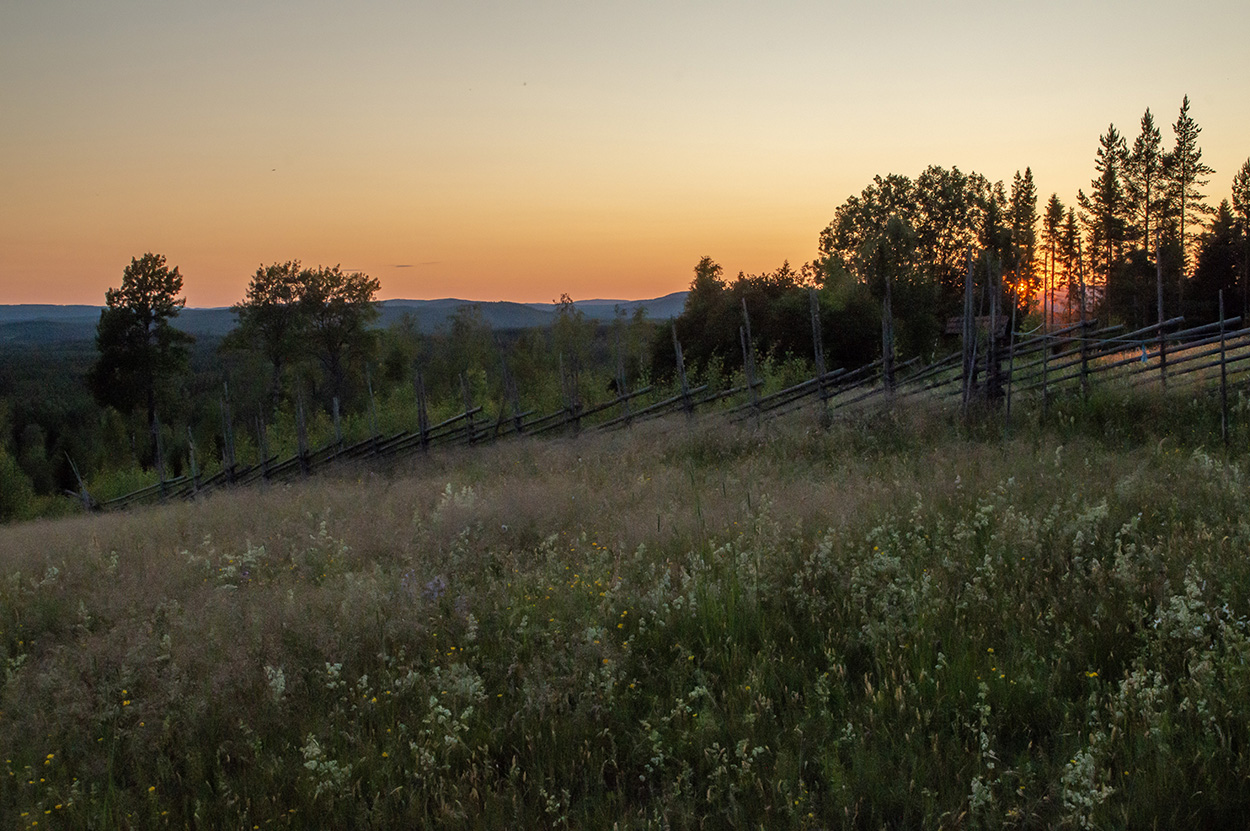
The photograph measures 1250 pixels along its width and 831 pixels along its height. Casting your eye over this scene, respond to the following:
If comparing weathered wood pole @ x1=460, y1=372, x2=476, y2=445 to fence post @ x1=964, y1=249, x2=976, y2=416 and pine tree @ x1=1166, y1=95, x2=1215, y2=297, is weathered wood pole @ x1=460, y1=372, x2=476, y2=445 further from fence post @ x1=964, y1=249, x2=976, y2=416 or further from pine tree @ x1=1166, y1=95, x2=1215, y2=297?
pine tree @ x1=1166, y1=95, x2=1215, y2=297

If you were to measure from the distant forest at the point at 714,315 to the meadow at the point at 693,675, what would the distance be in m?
17.3

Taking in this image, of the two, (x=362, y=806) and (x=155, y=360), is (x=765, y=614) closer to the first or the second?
(x=362, y=806)

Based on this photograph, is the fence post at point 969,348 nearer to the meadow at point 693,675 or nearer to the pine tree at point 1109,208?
the meadow at point 693,675

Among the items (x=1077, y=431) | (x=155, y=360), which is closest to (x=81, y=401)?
(x=155, y=360)

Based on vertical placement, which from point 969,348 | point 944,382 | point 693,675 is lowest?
point 693,675

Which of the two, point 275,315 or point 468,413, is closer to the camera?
point 468,413

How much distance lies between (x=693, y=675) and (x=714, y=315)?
26862 millimetres

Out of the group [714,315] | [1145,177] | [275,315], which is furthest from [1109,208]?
[275,315]

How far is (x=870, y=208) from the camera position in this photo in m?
43.2

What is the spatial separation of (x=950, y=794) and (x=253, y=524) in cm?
844

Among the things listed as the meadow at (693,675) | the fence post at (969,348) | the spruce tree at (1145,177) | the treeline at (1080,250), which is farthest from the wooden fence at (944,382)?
the spruce tree at (1145,177)

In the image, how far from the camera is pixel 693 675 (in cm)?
346

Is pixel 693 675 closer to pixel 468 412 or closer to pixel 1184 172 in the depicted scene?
pixel 468 412

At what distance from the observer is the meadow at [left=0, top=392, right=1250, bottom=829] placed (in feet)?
8.82
